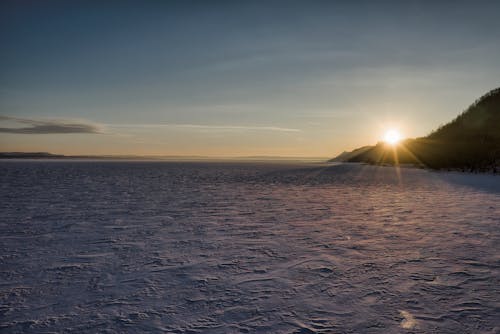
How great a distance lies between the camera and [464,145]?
199ft

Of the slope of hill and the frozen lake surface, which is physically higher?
the slope of hill

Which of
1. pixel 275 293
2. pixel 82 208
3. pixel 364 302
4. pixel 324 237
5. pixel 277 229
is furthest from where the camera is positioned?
pixel 82 208

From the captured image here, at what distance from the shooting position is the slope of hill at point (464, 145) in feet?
172

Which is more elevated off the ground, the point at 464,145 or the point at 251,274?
the point at 464,145

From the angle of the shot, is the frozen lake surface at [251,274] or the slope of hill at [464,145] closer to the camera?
the frozen lake surface at [251,274]

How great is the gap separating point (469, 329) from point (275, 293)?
269 cm

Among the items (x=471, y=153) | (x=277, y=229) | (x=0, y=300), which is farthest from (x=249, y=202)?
(x=471, y=153)

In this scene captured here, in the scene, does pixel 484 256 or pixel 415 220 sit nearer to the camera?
pixel 484 256

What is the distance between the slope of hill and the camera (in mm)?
52500

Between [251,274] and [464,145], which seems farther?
[464,145]

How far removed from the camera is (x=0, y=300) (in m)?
4.91

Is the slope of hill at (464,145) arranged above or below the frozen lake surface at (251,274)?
above

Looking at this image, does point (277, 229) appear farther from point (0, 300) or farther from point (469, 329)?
point (0, 300)

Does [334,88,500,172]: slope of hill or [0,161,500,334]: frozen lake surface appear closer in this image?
[0,161,500,334]: frozen lake surface
